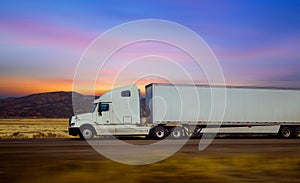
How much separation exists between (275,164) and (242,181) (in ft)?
10.2

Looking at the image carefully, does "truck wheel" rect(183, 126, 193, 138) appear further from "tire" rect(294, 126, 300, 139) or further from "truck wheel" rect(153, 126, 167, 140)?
"tire" rect(294, 126, 300, 139)

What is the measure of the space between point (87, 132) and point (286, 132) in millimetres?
15072

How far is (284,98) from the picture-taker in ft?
111

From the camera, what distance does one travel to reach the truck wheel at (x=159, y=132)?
100ft

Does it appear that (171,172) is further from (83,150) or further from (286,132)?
(286,132)

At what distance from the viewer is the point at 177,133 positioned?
31.1 meters

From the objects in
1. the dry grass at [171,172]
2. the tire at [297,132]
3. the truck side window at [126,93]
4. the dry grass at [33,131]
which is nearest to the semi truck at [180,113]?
the truck side window at [126,93]

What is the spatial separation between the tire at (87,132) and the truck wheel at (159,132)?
4.27m

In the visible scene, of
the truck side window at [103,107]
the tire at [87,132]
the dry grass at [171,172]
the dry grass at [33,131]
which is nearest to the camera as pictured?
the dry grass at [171,172]

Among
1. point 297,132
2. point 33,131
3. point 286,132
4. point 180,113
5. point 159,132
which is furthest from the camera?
point 33,131

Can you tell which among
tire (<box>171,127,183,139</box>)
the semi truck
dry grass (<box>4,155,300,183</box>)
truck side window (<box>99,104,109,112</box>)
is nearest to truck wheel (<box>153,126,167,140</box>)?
the semi truck

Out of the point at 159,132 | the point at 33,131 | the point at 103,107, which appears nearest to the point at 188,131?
the point at 159,132

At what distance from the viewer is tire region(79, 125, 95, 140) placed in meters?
30.0

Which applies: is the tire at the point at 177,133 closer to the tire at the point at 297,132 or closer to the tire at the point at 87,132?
the tire at the point at 87,132
